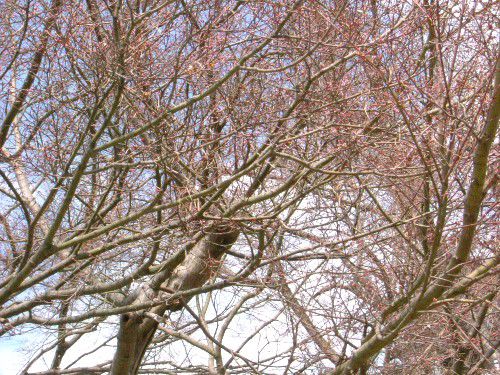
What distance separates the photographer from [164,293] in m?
6.25

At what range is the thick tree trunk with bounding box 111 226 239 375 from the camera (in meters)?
6.04

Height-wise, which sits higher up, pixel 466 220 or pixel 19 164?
pixel 19 164

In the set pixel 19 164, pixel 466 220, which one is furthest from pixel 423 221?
pixel 19 164

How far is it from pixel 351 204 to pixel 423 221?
2.55 feet

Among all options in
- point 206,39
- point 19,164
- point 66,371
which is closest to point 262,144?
point 206,39

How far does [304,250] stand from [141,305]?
154 centimetres

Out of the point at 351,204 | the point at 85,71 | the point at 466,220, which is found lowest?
the point at 466,220

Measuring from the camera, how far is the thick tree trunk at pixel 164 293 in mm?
6035

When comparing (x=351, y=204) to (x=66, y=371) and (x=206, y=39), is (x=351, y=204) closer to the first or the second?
(x=206, y=39)

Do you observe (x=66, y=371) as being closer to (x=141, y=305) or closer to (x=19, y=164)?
(x=141, y=305)

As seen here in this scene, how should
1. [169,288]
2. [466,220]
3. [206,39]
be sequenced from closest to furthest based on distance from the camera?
[466,220], [206,39], [169,288]

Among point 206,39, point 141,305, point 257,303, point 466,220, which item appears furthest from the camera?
point 257,303

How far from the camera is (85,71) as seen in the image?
5.04m

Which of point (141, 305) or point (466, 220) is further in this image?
point (141, 305)
